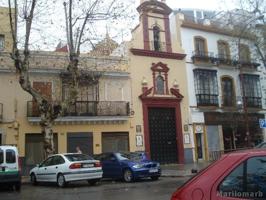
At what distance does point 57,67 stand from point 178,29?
36.2 feet

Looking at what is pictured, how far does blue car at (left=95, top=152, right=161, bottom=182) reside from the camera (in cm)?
2025

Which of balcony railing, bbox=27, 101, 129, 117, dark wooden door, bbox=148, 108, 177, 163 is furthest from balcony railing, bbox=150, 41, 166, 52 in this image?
balcony railing, bbox=27, 101, 129, 117

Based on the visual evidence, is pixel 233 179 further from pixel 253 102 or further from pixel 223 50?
pixel 253 102

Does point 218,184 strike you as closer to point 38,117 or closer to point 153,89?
point 38,117

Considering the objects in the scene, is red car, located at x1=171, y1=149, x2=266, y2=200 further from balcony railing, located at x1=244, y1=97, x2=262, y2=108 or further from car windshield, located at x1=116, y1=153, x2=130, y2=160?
balcony railing, located at x1=244, y1=97, x2=262, y2=108

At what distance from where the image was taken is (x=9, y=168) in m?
18.5

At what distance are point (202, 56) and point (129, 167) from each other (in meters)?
17.4

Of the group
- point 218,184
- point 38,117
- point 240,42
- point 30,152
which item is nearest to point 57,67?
point 38,117

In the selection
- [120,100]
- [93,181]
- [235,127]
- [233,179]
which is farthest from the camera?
[235,127]

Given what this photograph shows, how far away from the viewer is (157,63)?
110 feet

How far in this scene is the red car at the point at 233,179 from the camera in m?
4.12

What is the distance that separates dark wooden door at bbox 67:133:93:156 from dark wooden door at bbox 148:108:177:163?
188 inches

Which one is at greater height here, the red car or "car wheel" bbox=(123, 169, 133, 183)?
the red car

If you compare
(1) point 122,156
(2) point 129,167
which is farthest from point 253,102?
(2) point 129,167
